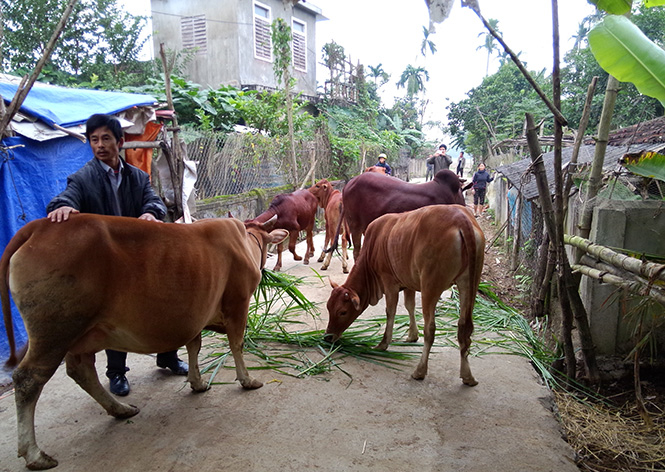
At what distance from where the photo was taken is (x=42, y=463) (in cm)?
251

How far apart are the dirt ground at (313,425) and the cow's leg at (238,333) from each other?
0.09m

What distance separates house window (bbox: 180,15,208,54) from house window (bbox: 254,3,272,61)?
5.81 ft

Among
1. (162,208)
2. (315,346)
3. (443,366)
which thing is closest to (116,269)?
(162,208)

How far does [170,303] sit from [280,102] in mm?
10954

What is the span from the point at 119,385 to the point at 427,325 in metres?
2.38

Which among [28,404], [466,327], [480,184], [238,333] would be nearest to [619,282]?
[466,327]

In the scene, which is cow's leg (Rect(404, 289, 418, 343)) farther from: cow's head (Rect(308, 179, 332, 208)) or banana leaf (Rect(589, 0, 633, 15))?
cow's head (Rect(308, 179, 332, 208))

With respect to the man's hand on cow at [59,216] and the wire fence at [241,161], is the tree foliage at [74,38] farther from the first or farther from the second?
the man's hand on cow at [59,216]

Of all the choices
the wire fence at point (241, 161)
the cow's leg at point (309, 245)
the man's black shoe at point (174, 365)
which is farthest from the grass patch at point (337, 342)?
the wire fence at point (241, 161)

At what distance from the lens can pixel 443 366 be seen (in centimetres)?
398

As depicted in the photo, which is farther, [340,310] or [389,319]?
[389,319]

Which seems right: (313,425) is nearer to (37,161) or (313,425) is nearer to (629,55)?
(629,55)

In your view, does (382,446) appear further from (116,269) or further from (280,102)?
(280,102)

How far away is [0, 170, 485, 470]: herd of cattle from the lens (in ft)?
7.96
